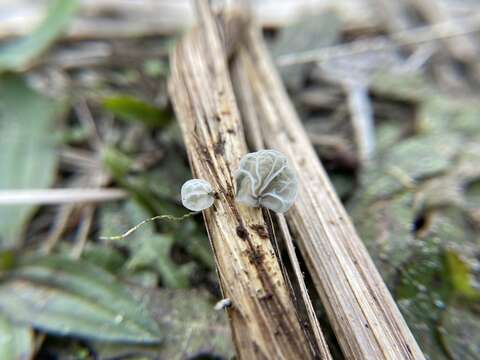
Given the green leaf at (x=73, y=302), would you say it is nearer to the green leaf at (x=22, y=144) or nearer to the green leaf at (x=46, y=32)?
the green leaf at (x=22, y=144)

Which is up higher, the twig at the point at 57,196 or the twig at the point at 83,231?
the twig at the point at 57,196

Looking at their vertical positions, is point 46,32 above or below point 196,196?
above

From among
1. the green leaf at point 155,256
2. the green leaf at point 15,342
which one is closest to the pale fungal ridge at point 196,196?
the green leaf at point 155,256

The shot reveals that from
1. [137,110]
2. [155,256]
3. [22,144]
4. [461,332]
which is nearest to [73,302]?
[155,256]

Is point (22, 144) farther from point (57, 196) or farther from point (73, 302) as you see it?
point (73, 302)

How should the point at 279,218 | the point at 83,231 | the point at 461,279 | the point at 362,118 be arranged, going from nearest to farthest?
the point at 279,218, the point at 461,279, the point at 83,231, the point at 362,118

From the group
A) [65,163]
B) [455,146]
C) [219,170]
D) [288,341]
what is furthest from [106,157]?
[455,146]
